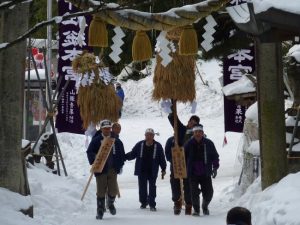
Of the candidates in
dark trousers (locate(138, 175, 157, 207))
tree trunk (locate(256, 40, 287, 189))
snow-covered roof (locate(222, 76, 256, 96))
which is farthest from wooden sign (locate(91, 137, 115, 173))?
snow-covered roof (locate(222, 76, 256, 96))

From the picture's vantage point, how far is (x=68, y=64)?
14844 mm

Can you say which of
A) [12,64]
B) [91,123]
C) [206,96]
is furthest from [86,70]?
[206,96]

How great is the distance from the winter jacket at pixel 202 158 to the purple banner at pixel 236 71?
325 centimetres

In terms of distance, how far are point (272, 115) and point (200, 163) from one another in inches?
73.4

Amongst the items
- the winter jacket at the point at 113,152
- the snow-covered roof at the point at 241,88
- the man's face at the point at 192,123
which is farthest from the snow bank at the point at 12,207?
the snow-covered roof at the point at 241,88

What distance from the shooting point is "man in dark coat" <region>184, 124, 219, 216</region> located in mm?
11961

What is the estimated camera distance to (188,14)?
27.1 feet

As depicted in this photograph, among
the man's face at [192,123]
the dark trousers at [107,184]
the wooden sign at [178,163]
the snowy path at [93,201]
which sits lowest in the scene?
the snowy path at [93,201]

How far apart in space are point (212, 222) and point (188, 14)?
13.7 ft

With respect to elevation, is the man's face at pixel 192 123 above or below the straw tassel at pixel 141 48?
below

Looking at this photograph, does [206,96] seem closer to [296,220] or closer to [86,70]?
[86,70]

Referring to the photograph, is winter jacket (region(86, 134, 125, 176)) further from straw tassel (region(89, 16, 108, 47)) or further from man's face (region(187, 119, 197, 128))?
straw tassel (region(89, 16, 108, 47))

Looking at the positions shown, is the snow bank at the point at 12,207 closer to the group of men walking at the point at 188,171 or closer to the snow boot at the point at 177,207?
the group of men walking at the point at 188,171

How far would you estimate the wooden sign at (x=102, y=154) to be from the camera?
1174 centimetres
